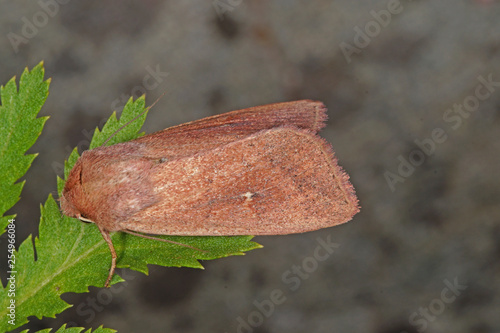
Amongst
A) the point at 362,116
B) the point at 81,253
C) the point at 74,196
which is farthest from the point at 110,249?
the point at 362,116

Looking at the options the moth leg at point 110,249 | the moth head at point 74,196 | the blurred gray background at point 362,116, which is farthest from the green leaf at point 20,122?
the blurred gray background at point 362,116

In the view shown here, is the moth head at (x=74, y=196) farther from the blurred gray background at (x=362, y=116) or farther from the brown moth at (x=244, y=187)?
the blurred gray background at (x=362, y=116)

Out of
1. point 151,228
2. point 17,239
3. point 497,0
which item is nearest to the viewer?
point 151,228

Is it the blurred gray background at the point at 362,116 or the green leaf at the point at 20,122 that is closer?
the green leaf at the point at 20,122

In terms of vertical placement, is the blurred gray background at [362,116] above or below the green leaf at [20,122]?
below

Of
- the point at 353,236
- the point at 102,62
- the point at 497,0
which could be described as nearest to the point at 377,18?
the point at 497,0

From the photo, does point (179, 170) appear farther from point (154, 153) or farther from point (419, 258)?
point (419, 258)

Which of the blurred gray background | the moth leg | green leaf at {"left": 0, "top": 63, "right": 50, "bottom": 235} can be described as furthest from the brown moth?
the blurred gray background
